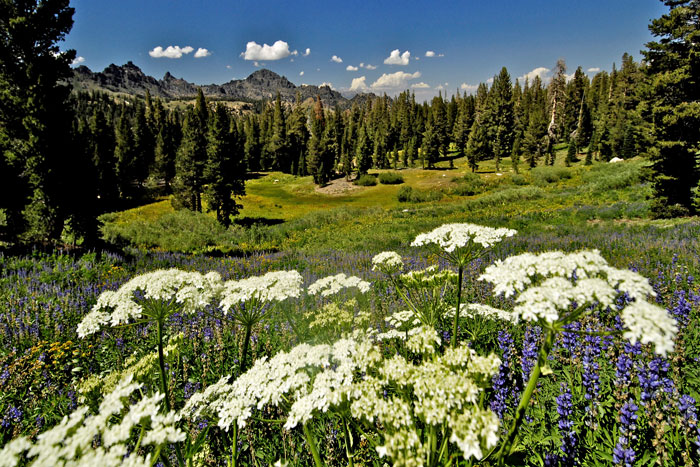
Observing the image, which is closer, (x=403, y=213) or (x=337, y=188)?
(x=403, y=213)

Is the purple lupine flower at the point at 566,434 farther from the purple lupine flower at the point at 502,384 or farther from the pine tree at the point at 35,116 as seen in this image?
the pine tree at the point at 35,116

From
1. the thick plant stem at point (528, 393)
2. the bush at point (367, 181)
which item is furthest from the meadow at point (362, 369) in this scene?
the bush at point (367, 181)

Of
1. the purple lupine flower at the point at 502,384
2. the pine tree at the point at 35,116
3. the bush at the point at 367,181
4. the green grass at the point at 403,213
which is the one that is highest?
the pine tree at the point at 35,116

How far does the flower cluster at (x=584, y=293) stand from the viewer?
1.84m

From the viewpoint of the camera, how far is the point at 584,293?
2.16m

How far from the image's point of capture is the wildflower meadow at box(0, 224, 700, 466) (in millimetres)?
1937

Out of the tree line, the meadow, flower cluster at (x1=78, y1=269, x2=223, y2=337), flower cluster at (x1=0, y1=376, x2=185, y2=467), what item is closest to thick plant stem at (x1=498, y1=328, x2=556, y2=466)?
the meadow

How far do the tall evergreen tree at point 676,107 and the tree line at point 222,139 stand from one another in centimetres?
7

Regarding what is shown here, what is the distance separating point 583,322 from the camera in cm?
541

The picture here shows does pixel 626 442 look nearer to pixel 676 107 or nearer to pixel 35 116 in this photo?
pixel 676 107

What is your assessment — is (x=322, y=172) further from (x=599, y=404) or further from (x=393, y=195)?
(x=599, y=404)

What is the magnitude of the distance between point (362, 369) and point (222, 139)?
4359 centimetres

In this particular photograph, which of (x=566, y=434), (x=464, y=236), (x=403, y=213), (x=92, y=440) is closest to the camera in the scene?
(x=92, y=440)

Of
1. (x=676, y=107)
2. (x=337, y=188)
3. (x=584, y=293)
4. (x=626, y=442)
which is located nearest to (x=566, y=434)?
(x=626, y=442)
